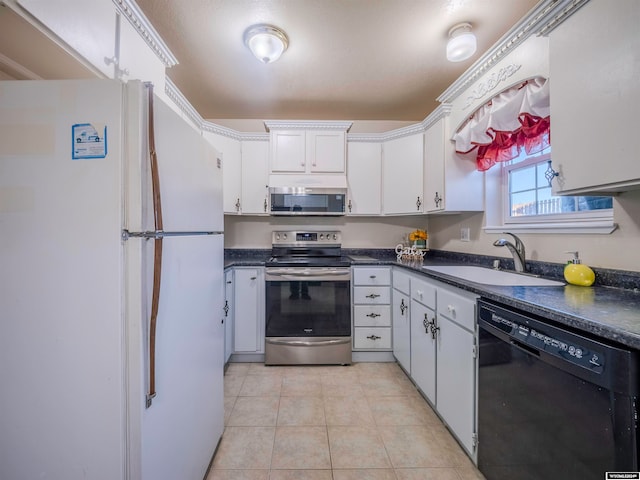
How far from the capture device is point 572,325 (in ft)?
2.65

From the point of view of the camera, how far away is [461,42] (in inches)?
66.3

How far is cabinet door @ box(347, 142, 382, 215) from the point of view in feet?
9.18

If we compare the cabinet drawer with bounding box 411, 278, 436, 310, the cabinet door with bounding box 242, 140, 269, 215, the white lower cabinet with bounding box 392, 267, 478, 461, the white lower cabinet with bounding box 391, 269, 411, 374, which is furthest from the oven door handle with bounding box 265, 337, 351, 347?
the cabinet door with bounding box 242, 140, 269, 215

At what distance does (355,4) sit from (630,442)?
2.15 m

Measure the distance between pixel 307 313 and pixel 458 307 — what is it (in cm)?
134

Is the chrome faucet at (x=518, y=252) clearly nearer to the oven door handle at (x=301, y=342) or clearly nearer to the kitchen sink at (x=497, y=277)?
the kitchen sink at (x=497, y=277)

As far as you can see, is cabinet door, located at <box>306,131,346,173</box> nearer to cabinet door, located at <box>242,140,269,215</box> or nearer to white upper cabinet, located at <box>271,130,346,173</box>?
white upper cabinet, located at <box>271,130,346,173</box>

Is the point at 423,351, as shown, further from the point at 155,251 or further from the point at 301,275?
the point at 155,251

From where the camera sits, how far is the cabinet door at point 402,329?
2.10 m

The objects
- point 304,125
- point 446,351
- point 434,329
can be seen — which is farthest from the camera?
point 304,125

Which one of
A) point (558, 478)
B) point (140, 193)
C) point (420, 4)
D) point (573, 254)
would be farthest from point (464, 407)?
point (420, 4)

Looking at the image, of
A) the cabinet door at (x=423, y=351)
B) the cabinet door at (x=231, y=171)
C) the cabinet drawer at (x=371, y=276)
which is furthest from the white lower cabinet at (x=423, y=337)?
the cabinet door at (x=231, y=171)


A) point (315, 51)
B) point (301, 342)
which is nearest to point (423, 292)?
point (301, 342)

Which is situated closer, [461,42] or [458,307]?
[458,307]
